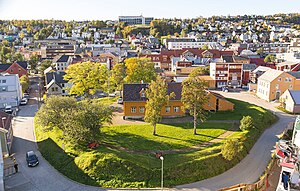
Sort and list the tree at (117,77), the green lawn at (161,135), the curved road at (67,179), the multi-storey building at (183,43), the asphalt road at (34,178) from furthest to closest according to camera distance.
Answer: the multi-storey building at (183,43) < the tree at (117,77) < the green lawn at (161,135) < the curved road at (67,179) < the asphalt road at (34,178)

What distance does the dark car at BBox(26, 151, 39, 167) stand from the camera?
58.5 feet

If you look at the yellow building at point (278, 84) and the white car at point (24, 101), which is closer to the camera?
the yellow building at point (278, 84)

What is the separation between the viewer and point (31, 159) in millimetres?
18047

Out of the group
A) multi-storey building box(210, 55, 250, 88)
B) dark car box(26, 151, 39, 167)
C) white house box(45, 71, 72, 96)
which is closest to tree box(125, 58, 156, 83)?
white house box(45, 71, 72, 96)

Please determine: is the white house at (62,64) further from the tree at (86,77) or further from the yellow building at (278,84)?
the yellow building at (278,84)

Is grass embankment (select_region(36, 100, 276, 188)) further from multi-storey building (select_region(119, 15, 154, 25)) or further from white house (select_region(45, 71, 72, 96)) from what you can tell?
multi-storey building (select_region(119, 15, 154, 25))

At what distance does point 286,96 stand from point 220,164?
15.4 meters

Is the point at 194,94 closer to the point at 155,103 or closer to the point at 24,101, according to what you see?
the point at 155,103

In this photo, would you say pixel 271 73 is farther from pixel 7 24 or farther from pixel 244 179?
pixel 7 24

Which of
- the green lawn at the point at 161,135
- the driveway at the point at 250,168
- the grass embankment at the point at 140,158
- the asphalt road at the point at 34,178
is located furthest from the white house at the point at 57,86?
the driveway at the point at 250,168

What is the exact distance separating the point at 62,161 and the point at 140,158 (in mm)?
4896

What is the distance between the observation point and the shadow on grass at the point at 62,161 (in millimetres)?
16406

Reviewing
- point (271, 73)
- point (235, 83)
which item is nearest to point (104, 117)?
point (271, 73)

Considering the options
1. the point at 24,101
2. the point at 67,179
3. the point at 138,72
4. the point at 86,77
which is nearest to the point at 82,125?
the point at 67,179
